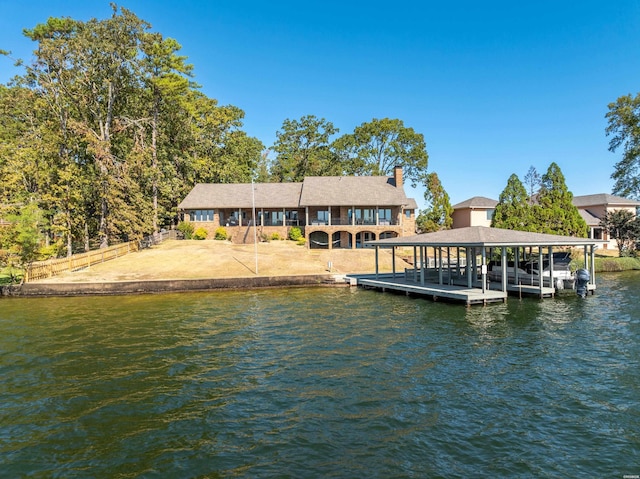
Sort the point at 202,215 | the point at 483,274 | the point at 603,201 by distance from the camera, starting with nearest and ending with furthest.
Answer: the point at 483,274 → the point at 202,215 → the point at 603,201

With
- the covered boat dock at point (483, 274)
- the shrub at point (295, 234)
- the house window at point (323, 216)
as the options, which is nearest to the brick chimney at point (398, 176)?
the house window at point (323, 216)

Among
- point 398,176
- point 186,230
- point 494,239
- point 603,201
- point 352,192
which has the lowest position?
point 494,239

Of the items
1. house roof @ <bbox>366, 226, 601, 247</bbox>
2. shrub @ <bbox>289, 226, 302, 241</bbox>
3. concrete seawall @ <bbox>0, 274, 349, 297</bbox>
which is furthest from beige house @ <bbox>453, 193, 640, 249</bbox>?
concrete seawall @ <bbox>0, 274, 349, 297</bbox>

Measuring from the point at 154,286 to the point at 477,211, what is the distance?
43.7 m

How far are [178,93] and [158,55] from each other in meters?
4.82

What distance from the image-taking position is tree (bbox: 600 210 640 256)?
45.9 m

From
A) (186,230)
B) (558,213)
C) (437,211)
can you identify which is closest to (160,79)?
(186,230)

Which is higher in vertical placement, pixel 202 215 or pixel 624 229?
pixel 202 215

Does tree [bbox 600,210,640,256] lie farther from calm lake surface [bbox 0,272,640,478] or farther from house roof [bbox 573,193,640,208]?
calm lake surface [bbox 0,272,640,478]

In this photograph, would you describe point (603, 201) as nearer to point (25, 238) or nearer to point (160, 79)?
point (160, 79)

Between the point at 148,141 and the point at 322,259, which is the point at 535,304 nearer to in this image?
the point at 322,259

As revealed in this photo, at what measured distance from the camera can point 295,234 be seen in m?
50.9

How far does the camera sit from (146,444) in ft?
28.9

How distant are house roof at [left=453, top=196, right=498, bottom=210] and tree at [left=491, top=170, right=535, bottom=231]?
36.9 ft
